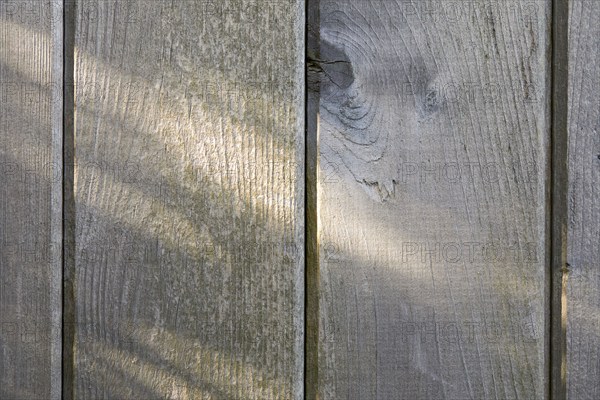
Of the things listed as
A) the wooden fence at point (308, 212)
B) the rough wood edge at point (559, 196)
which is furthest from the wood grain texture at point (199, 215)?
the rough wood edge at point (559, 196)

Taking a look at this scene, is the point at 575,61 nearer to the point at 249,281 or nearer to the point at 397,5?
the point at 397,5

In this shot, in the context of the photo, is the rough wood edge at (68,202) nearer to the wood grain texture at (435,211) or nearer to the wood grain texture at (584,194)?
the wood grain texture at (435,211)

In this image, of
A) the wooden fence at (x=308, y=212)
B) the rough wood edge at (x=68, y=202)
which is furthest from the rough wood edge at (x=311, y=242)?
the rough wood edge at (x=68, y=202)

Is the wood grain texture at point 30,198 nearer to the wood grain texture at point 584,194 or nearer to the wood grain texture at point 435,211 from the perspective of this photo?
the wood grain texture at point 435,211

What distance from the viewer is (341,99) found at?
887 mm

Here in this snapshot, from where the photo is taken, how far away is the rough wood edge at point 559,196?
35.1 inches

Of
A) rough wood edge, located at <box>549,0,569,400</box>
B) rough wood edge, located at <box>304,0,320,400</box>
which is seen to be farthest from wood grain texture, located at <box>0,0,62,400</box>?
rough wood edge, located at <box>549,0,569,400</box>

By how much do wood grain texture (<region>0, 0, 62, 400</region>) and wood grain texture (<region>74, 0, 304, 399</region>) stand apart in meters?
0.05

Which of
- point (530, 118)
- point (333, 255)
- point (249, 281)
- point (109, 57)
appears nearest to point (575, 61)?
point (530, 118)

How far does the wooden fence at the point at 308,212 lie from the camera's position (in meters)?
0.88

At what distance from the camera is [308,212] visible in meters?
0.89

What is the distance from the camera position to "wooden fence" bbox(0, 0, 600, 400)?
0.88 meters

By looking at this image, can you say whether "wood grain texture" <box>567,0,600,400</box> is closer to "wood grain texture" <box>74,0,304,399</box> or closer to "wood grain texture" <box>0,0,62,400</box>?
"wood grain texture" <box>74,0,304,399</box>

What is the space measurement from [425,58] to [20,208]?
27.0 inches
